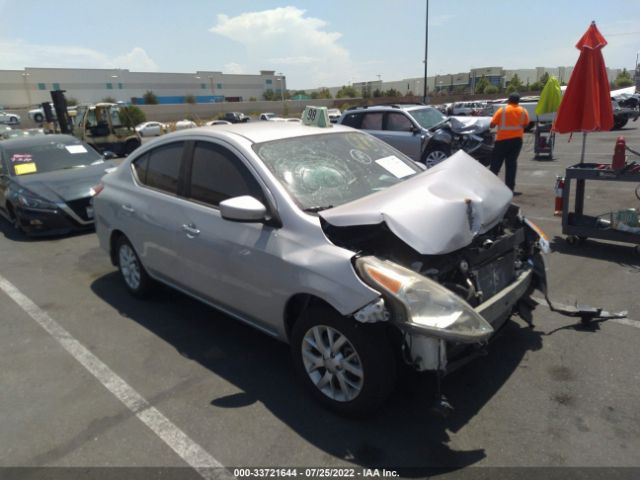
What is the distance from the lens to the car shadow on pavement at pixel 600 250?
5352mm

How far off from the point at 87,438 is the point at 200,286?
4.39ft

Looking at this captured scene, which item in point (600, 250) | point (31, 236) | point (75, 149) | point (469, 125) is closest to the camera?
point (600, 250)

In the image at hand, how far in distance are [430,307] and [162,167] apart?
2903 millimetres

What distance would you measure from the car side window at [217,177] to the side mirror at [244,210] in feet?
0.53

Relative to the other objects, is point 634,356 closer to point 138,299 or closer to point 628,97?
point 138,299

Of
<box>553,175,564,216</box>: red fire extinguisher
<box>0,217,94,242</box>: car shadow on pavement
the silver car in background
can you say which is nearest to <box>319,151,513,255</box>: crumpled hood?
the silver car in background

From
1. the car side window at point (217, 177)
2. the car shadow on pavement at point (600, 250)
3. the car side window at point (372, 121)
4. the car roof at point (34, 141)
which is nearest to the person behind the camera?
the car side window at point (217, 177)

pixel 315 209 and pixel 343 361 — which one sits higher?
pixel 315 209

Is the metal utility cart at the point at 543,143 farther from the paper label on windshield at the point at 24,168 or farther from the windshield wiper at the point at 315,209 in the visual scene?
the paper label on windshield at the point at 24,168

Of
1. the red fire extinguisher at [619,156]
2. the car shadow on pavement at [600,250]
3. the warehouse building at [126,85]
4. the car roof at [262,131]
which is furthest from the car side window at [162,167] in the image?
the warehouse building at [126,85]

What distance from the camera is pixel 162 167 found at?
169 inches

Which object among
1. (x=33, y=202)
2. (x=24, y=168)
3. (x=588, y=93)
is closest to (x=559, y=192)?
(x=588, y=93)

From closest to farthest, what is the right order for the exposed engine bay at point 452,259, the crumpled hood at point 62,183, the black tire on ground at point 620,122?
the exposed engine bay at point 452,259
the crumpled hood at point 62,183
the black tire on ground at point 620,122

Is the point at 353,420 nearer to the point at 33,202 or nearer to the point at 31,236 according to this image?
the point at 33,202
